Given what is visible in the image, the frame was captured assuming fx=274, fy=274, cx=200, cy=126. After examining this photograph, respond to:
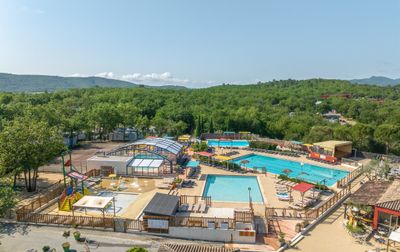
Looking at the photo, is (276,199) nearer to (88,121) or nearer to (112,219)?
(112,219)

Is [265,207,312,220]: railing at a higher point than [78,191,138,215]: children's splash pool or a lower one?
higher

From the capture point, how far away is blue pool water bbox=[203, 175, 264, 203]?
2211 centimetres

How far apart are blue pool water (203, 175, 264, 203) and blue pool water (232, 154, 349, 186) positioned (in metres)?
3.18

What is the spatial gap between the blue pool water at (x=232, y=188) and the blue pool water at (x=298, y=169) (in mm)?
3177

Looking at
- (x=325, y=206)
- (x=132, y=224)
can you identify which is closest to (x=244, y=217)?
(x=132, y=224)

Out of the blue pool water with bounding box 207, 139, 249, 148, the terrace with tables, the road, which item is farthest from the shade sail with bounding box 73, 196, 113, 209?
the blue pool water with bounding box 207, 139, 249, 148

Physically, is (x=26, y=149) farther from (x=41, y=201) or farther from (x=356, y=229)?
(x=356, y=229)

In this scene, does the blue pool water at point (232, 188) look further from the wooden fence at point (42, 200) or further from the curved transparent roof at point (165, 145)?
the wooden fence at point (42, 200)

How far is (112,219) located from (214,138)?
1235 inches

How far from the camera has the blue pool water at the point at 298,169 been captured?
28175mm

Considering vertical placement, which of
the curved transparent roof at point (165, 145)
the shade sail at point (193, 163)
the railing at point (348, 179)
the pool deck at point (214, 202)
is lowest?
the pool deck at point (214, 202)

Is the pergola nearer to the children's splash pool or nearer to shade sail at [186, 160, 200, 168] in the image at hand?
the children's splash pool

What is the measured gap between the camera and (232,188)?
81.3ft

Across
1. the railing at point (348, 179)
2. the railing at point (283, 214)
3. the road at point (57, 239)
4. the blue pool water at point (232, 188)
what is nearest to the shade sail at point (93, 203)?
the road at point (57, 239)
